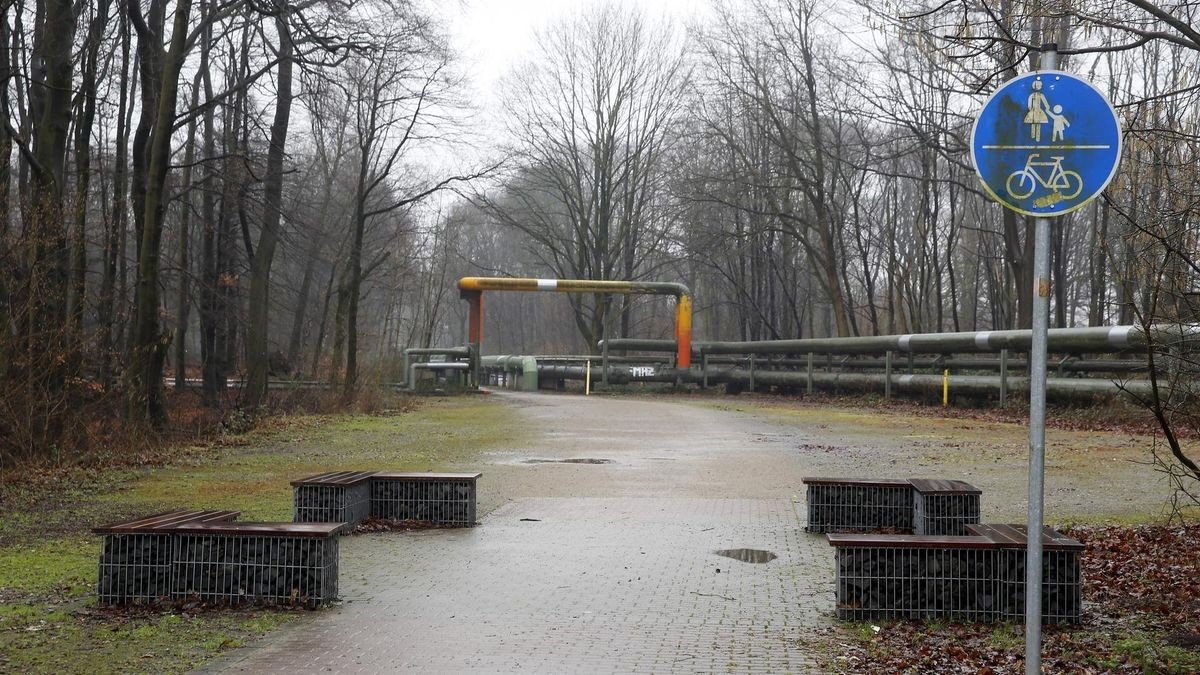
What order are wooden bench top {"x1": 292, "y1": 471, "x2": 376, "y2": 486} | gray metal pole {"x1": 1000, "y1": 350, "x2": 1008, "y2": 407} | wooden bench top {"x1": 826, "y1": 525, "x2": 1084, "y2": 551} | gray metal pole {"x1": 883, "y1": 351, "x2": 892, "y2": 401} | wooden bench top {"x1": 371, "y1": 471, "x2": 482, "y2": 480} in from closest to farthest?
wooden bench top {"x1": 826, "y1": 525, "x2": 1084, "y2": 551}, wooden bench top {"x1": 292, "y1": 471, "x2": 376, "y2": 486}, wooden bench top {"x1": 371, "y1": 471, "x2": 482, "y2": 480}, gray metal pole {"x1": 1000, "y1": 350, "x2": 1008, "y2": 407}, gray metal pole {"x1": 883, "y1": 351, "x2": 892, "y2": 401}

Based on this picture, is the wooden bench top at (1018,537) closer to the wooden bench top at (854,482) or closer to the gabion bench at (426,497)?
the wooden bench top at (854,482)

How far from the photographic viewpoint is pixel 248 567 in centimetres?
702

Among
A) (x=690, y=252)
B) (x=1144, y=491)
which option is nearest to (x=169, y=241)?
(x=690, y=252)

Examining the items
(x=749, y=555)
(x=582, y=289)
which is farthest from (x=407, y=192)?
(x=749, y=555)

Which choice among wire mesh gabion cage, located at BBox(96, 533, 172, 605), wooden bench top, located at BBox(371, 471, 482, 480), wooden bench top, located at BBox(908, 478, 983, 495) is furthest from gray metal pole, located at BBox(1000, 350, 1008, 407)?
wire mesh gabion cage, located at BBox(96, 533, 172, 605)

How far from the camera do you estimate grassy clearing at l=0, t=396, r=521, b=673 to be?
5988 mm

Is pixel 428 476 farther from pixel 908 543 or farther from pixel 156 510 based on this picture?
pixel 908 543

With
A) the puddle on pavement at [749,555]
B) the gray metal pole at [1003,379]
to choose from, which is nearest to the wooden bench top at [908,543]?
the puddle on pavement at [749,555]

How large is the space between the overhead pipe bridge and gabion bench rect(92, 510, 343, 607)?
3500 cm

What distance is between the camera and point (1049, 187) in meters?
4.73

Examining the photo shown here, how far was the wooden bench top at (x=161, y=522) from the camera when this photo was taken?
22.7 feet

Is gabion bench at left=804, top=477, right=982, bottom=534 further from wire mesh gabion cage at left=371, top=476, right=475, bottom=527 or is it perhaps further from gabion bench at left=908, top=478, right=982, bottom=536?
wire mesh gabion cage at left=371, top=476, right=475, bottom=527

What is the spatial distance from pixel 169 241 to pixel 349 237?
7057mm

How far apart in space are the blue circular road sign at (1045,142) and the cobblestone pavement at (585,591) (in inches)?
95.2
